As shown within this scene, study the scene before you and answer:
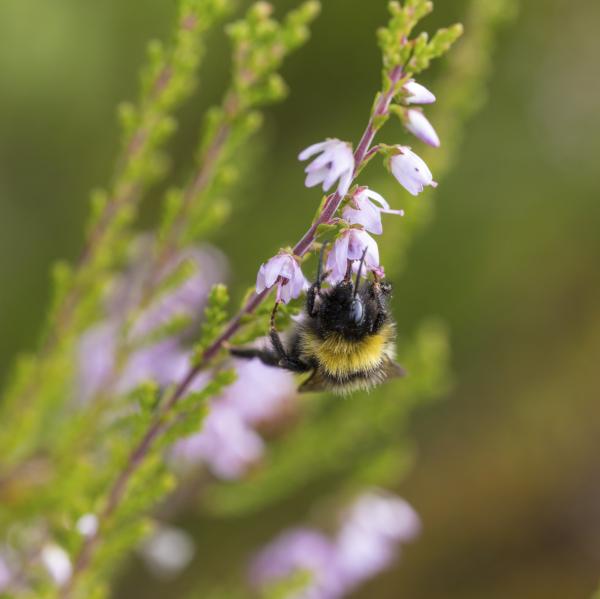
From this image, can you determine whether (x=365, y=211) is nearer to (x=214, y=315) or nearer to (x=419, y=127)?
(x=419, y=127)

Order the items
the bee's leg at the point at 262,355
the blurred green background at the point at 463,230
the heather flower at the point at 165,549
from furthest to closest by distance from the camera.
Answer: the blurred green background at the point at 463,230
the heather flower at the point at 165,549
the bee's leg at the point at 262,355

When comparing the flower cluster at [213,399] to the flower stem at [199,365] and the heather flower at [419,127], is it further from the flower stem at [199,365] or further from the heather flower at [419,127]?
the heather flower at [419,127]

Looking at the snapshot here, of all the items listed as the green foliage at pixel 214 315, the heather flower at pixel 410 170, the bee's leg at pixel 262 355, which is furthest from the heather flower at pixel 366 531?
the heather flower at pixel 410 170

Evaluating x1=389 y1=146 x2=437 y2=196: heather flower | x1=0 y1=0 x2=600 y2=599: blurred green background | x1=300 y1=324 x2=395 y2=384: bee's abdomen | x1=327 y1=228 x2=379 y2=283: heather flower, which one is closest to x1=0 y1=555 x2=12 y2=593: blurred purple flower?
x1=300 y1=324 x2=395 y2=384: bee's abdomen

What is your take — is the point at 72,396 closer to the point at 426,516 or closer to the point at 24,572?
the point at 24,572

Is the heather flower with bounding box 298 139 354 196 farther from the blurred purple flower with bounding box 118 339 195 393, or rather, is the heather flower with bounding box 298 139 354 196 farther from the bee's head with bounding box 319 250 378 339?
the blurred purple flower with bounding box 118 339 195 393

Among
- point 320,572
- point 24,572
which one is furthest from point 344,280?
point 320,572
